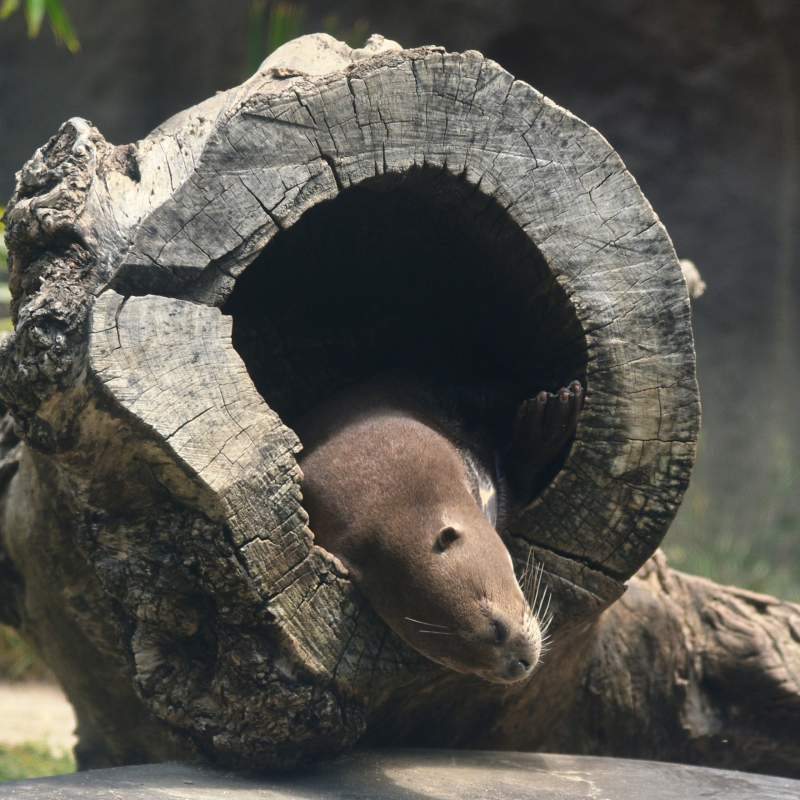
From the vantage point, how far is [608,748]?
12.2 ft

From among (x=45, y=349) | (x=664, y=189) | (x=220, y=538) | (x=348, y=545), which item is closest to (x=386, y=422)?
(x=348, y=545)

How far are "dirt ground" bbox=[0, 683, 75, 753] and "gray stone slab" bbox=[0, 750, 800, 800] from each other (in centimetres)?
273

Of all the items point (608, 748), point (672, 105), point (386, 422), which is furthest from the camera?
point (672, 105)

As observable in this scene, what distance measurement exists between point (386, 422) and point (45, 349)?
0.95 m

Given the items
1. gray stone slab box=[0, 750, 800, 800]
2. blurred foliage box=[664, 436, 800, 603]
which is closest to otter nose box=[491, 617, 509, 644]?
gray stone slab box=[0, 750, 800, 800]

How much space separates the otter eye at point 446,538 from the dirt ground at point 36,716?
305 centimetres

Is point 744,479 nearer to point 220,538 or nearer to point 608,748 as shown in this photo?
point 608,748

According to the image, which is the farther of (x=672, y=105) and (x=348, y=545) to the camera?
(x=672, y=105)

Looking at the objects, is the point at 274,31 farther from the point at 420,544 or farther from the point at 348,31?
the point at 420,544

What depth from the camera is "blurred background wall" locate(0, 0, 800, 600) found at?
7777mm

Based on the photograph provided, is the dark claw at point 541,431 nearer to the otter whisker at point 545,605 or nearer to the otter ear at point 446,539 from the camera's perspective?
the otter whisker at point 545,605

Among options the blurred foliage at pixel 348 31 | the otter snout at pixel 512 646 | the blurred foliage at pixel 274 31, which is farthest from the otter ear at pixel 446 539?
the blurred foliage at pixel 348 31

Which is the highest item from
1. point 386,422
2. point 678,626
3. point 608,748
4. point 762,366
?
point 762,366

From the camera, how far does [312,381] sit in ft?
11.8
